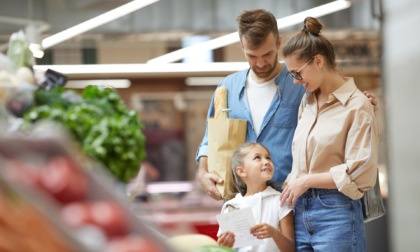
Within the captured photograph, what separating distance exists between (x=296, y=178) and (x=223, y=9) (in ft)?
15.8

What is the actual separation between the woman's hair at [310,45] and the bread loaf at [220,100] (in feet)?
1.75

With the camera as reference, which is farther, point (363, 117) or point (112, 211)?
point (363, 117)

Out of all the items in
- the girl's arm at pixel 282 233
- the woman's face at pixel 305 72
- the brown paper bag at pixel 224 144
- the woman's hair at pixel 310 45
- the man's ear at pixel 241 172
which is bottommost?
the girl's arm at pixel 282 233

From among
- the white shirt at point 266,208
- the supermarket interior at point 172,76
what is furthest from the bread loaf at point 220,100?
the white shirt at point 266,208

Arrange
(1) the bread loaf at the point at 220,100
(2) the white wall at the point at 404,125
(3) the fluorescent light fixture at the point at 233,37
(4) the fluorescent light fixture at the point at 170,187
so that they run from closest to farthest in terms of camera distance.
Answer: (1) the bread loaf at the point at 220,100 < (2) the white wall at the point at 404,125 < (3) the fluorescent light fixture at the point at 233,37 < (4) the fluorescent light fixture at the point at 170,187

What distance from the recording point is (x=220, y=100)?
282 cm

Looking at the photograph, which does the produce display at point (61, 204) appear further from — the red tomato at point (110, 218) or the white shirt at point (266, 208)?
the white shirt at point (266, 208)

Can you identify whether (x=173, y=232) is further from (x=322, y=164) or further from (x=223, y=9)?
(x=223, y=9)

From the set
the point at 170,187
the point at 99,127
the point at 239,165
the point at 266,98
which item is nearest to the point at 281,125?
the point at 266,98

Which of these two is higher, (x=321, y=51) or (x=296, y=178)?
(x=321, y=51)

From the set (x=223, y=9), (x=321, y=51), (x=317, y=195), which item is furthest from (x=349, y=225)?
(x=223, y=9)

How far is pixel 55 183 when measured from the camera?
2.63 ft

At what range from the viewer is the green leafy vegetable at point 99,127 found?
141cm

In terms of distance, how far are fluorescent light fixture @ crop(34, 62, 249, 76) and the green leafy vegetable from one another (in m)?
5.64
